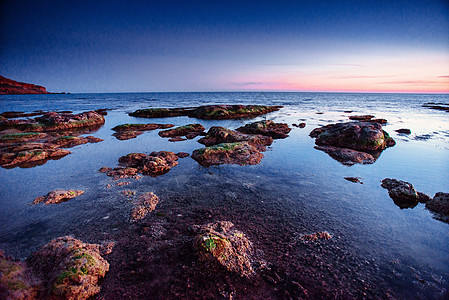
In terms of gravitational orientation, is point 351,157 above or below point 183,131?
below

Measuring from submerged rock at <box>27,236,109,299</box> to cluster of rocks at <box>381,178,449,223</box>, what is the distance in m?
10.0

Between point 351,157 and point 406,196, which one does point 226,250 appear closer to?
point 406,196

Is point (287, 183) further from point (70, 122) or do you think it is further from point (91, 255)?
point (70, 122)

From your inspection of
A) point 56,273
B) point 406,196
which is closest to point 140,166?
point 56,273

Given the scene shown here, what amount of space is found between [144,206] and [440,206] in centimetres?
1076

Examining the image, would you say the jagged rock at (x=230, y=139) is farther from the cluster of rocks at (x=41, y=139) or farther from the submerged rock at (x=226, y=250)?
the submerged rock at (x=226, y=250)

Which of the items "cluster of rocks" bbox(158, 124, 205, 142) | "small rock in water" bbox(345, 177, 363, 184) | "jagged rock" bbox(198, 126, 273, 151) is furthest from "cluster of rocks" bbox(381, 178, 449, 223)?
"cluster of rocks" bbox(158, 124, 205, 142)

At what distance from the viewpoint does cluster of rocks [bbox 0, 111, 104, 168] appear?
11664mm

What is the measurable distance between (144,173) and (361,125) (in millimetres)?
17256

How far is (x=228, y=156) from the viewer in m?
12.2

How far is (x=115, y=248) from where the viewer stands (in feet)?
16.8

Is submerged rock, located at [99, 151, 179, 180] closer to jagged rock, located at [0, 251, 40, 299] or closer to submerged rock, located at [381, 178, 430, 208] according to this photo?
jagged rock, located at [0, 251, 40, 299]

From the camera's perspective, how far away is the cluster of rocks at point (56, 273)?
373cm

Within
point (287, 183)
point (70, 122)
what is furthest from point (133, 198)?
point (70, 122)
